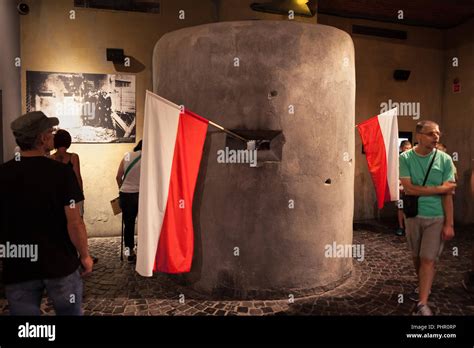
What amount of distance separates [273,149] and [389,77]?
6.37 metres

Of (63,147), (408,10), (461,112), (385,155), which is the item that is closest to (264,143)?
(385,155)

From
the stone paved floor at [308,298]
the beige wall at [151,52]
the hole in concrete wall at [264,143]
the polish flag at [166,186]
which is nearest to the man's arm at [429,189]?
the stone paved floor at [308,298]

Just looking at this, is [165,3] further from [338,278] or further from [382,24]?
[338,278]

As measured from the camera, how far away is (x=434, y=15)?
8758mm

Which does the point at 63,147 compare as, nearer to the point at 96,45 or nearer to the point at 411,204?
the point at 96,45

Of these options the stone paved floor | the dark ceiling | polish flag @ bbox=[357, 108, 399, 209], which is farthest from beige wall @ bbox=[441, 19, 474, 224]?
polish flag @ bbox=[357, 108, 399, 209]

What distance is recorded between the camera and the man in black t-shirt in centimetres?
240

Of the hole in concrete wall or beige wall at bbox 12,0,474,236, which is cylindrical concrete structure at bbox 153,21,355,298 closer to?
the hole in concrete wall

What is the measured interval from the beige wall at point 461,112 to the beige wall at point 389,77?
0.76 feet

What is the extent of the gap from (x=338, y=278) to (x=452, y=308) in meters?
1.39

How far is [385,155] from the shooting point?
16.2 ft

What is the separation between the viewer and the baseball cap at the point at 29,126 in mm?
2438
